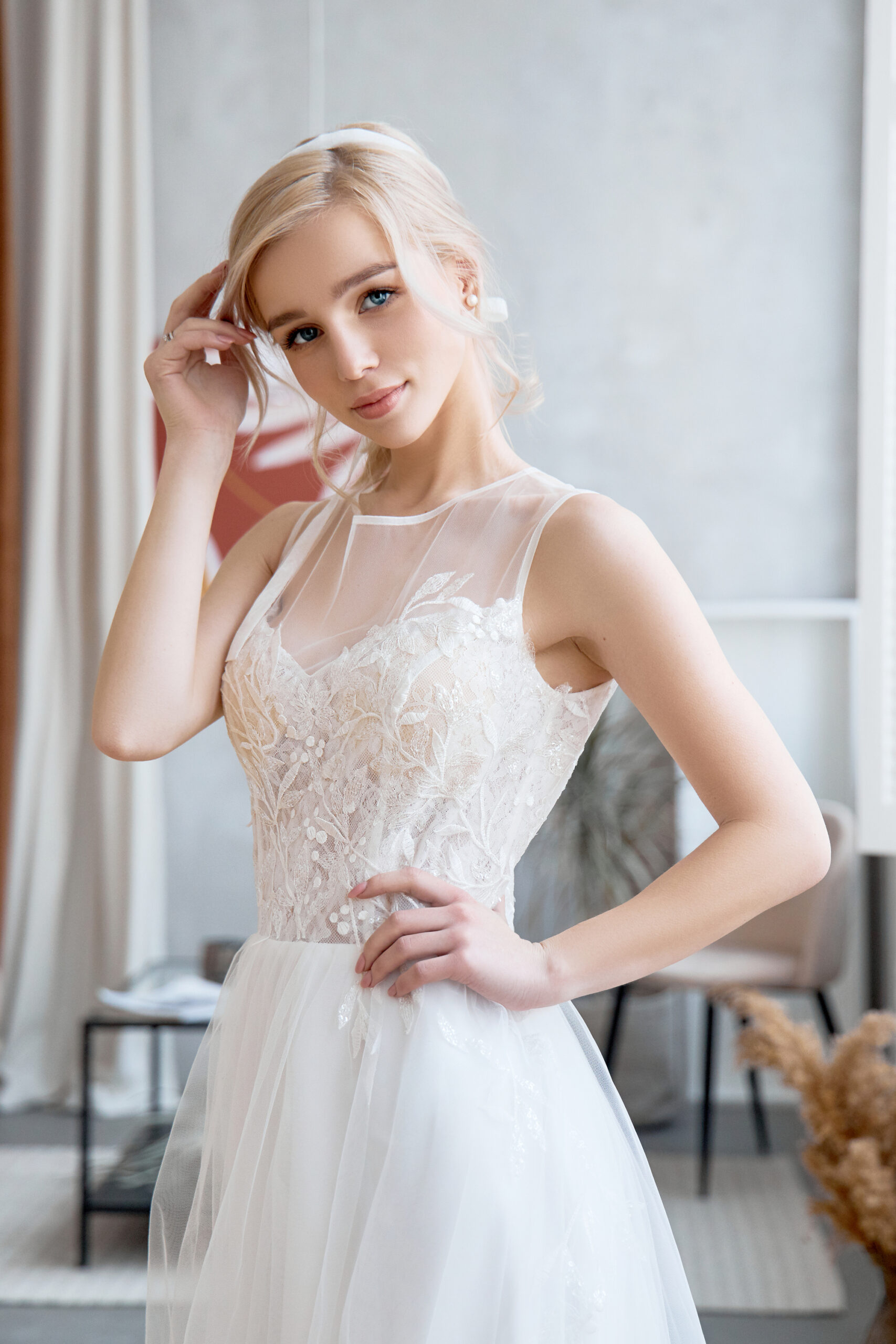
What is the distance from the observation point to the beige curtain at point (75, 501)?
159 inches

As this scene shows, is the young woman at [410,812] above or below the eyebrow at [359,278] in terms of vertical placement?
below

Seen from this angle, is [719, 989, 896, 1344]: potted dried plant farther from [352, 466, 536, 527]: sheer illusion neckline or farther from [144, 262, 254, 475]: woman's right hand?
[144, 262, 254, 475]: woman's right hand

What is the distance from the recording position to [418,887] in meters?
0.95

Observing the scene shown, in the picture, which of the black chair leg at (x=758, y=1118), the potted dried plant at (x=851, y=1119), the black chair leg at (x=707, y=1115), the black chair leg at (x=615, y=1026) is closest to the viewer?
the potted dried plant at (x=851, y=1119)

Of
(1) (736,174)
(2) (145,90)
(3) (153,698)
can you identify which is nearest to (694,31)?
(1) (736,174)

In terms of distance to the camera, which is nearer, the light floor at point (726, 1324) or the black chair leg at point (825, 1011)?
the light floor at point (726, 1324)

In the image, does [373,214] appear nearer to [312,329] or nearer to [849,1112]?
[312,329]

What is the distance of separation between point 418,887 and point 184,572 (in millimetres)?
390

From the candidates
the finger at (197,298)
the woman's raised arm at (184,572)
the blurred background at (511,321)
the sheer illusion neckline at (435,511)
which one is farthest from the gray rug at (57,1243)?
the finger at (197,298)

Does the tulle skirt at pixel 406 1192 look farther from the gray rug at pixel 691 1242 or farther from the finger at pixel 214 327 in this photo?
the gray rug at pixel 691 1242

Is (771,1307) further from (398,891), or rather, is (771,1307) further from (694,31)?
(694,31)

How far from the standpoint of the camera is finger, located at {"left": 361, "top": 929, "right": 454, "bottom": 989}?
0.94 metres

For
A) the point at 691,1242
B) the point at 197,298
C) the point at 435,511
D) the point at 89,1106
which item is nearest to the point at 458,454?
the point at 435,511

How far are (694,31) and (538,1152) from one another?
402cm
